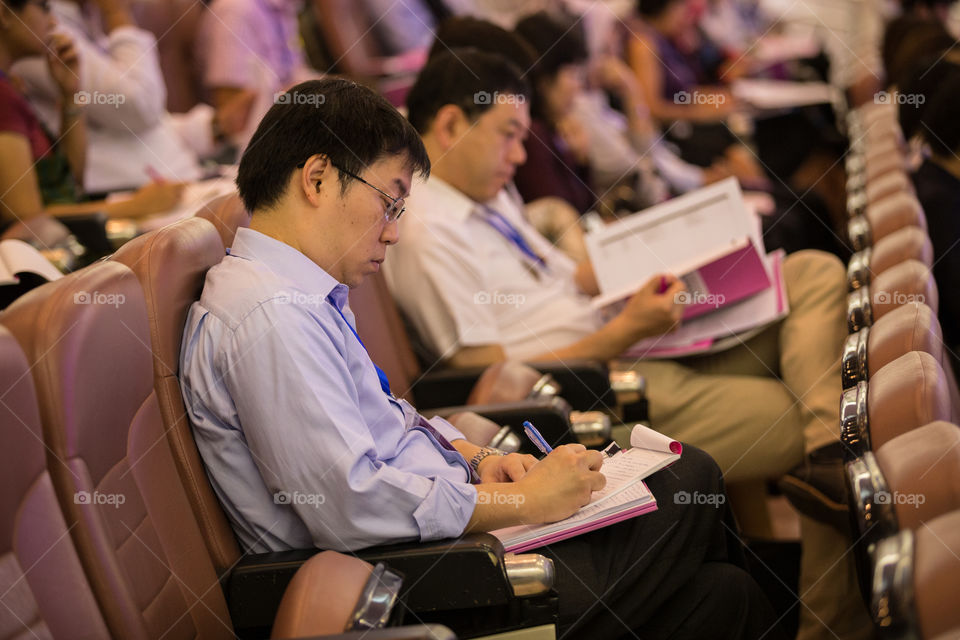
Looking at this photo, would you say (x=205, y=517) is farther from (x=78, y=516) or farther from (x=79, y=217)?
(x=79, y=217)

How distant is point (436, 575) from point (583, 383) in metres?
0.83

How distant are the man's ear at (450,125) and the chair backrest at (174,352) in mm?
945

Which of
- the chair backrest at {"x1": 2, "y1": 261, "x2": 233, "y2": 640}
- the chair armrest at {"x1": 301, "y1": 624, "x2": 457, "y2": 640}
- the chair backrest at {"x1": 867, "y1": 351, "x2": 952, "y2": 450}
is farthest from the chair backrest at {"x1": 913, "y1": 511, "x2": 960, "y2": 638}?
the chair backrest at {"x1": 2, "y1": 261, "x2": 233, "y2": 640}

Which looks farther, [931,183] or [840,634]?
[931,183]

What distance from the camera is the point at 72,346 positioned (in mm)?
997

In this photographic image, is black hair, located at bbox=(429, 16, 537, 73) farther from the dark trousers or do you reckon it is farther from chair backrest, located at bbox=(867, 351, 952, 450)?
chair backrest, located at bbox=(867, 351, 952, 450)

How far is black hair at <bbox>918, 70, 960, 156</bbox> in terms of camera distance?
2.41 metres

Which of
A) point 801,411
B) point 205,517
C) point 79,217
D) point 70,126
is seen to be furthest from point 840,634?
point 70,126

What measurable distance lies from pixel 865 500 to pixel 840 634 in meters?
0.80

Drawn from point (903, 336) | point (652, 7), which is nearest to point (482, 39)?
point (903, 336)

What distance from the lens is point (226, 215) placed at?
149 centimetres

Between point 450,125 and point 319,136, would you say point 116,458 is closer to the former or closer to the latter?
point 319,136

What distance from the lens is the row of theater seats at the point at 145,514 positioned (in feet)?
3.13

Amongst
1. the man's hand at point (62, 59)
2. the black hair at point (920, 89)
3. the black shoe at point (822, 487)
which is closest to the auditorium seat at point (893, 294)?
the black shoe at point (822, 487)
